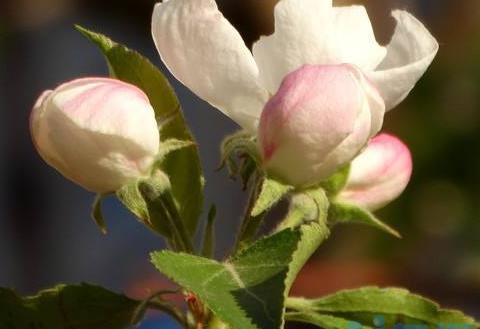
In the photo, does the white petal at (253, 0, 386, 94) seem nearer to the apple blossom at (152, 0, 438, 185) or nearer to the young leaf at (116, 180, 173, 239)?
the apple blossom at (152, 0, 438, 185)

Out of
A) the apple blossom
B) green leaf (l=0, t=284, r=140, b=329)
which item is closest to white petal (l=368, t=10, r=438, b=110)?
the apple blossom

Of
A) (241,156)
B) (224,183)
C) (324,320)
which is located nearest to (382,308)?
(324,320)

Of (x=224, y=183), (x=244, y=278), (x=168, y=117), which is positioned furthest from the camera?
(x=224, y=183)

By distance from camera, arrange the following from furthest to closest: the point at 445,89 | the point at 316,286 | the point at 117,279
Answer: the point at 117,279
the point at 445,89
the point at 316,286

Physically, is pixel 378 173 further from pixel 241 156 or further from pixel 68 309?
→ pixel 68 309


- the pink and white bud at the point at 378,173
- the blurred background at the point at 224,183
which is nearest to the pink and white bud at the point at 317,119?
the pink and white bud at the point at 378,173

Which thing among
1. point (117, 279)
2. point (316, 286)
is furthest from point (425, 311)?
point (117, 279)

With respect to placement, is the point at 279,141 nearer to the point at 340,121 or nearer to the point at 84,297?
the point at 340,121
